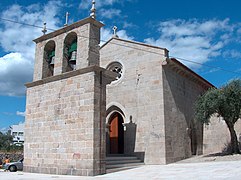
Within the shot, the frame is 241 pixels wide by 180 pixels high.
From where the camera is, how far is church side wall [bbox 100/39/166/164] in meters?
13.7

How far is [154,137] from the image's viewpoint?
13703 mm

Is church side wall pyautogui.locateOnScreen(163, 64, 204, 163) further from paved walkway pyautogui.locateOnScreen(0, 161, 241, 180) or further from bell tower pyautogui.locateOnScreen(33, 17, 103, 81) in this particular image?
bell tower pyautogui.locateOnScreen(33, 17, 103, 81)

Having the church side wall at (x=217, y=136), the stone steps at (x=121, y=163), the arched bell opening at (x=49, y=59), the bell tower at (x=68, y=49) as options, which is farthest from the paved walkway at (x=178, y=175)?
the church side wall at (x=217, y=136)

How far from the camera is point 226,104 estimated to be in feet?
45.5

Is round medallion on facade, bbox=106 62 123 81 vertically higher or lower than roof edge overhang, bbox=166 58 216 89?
higher

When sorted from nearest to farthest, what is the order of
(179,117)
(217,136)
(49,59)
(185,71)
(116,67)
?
(49,59)
(179,117)
(185,71)
(116,67)
(217,136)

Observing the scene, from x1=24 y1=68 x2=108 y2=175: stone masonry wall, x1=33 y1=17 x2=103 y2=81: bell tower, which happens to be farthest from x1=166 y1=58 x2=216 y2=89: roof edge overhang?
x1=24 y1=68 x2=108 y2=175: stone masonry wall

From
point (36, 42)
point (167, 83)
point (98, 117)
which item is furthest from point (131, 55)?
point (98, 117)

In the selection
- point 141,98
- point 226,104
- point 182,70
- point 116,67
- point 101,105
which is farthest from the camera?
point 116,67

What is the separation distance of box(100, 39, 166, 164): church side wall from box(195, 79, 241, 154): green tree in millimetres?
2530

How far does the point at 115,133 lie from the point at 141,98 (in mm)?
3088

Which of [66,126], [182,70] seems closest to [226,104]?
[182,70]

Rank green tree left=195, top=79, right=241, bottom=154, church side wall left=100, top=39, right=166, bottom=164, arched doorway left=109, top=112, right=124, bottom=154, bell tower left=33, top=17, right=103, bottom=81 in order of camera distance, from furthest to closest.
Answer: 1. arched doorway left=109, top=112, right=124, bottom=154
2. green tree left=195, top=79, right=241, bottom=154
3. church side wall left=100, top=39, right=166, bottom=164
4. bell tower left=33, top=17, right=103, bottom=81

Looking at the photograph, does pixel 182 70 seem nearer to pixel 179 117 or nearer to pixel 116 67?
pixel 179 117
